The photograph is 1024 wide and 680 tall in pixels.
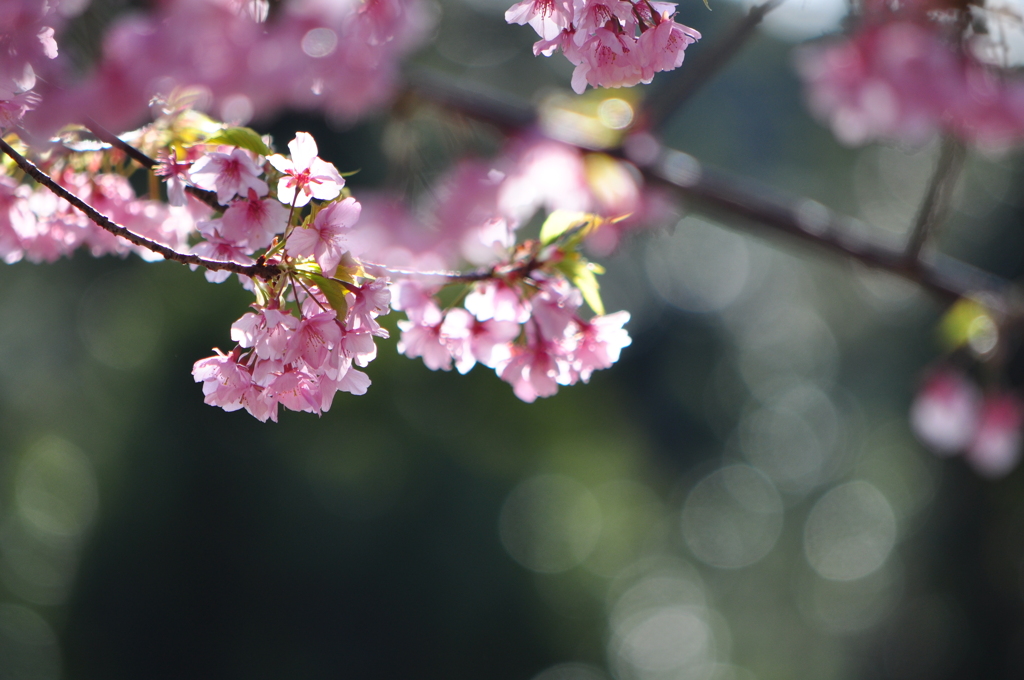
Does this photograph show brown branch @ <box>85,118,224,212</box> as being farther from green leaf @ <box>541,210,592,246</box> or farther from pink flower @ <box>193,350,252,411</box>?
green leaf @ <box>541,210,592,246</box>

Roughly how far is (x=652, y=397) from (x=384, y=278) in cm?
1418

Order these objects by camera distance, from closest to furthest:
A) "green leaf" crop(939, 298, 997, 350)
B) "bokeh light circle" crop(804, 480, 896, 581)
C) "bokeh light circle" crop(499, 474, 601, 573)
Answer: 1. "green leaf" crop(939, 298, 997, 350)
2. "bokeh light circle" crop(499, 474, 601, 573)
3. "bokeh light circle" crop(804, 480, 896, 581)

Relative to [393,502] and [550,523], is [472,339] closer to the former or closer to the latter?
[393,502]

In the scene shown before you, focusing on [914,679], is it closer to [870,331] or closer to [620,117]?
[870,331]

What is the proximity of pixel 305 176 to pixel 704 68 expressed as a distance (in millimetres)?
438

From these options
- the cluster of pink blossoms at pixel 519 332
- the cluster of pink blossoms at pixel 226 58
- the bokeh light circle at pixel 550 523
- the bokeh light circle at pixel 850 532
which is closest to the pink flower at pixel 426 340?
the cluster of pink blossoms at pixel 519 332

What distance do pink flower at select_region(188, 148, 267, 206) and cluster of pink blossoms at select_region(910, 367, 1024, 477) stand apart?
242 cm

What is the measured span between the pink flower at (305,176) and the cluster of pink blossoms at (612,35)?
33 cm

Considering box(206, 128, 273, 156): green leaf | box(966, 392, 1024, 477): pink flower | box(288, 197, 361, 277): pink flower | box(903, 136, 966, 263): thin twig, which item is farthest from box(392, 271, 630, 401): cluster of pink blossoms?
box(966, 392, 1024, 477): pink flower

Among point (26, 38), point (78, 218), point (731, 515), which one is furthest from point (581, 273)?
point (731, 515)

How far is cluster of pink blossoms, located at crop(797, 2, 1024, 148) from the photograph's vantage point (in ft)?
1.95

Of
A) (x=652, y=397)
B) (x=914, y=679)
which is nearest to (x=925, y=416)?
(x=914, y=679)

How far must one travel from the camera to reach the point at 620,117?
2.70 feet

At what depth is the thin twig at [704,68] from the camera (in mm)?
649
